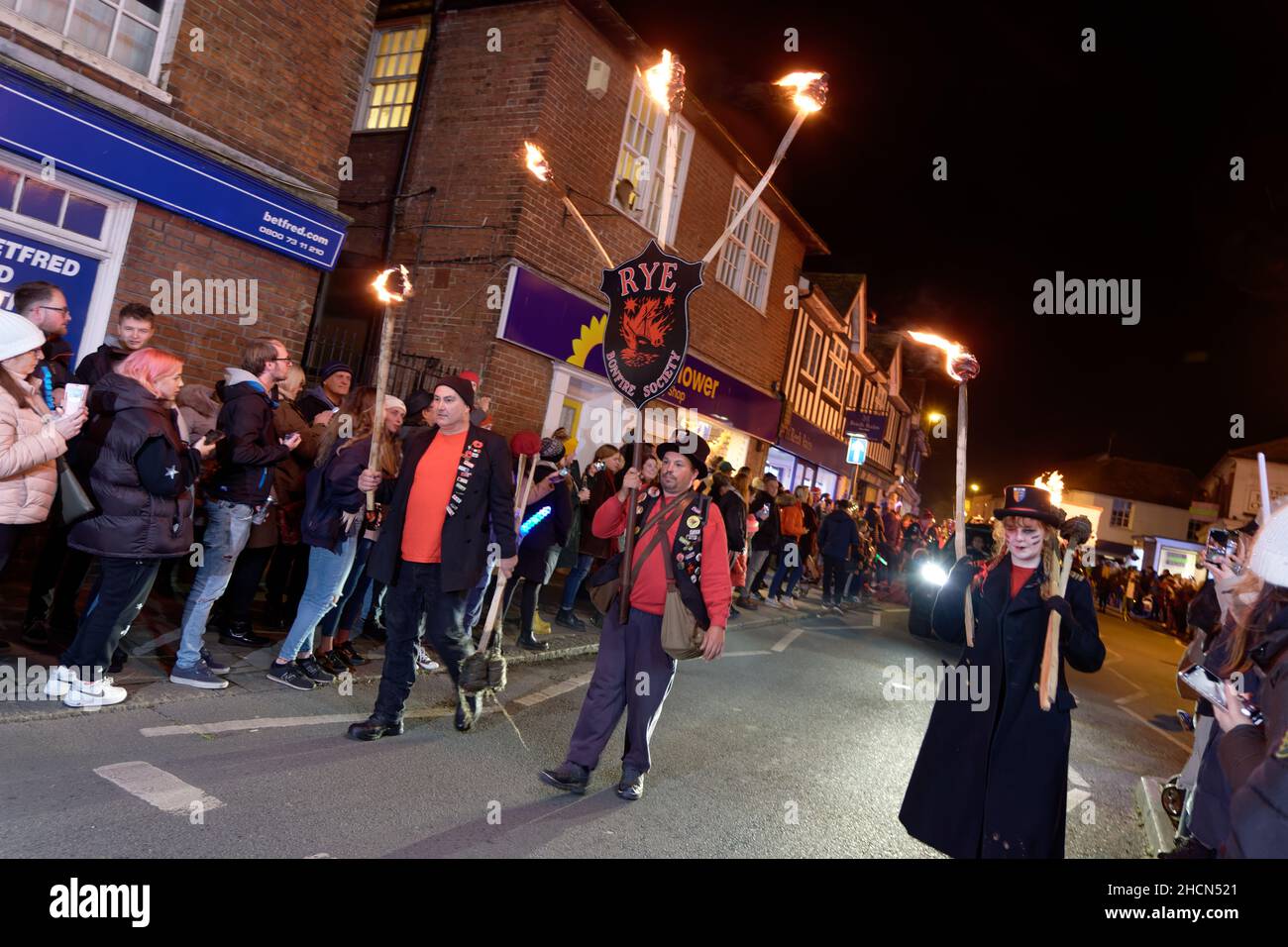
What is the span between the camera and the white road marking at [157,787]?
364 centimetres

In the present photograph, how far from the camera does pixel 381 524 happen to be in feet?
17.2

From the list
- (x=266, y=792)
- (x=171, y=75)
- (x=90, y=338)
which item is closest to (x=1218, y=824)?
(x=266, y=792)

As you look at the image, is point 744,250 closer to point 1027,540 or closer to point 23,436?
point 1027,540

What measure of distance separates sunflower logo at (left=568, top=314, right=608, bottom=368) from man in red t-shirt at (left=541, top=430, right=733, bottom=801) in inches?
317

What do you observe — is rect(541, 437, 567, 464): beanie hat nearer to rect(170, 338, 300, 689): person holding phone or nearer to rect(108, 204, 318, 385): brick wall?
rect(170, 338, 300, 689): person holding phone

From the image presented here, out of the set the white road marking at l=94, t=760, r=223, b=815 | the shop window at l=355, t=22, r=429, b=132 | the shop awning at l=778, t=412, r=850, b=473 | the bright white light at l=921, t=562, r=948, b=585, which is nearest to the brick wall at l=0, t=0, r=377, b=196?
the shop window at l=355, t=22, r=429, b=132

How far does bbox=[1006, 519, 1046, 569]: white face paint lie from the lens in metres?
3.79

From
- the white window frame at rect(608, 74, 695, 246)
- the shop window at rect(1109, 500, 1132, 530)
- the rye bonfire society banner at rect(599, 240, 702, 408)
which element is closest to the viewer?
the rye bonfire society banner at rect(599, 240, 702, 408)

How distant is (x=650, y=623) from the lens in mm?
4848

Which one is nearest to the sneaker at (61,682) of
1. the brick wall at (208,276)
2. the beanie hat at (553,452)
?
the brick wall at (208,276)

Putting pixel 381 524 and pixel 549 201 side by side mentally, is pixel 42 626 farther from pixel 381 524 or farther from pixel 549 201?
pixel 549 201

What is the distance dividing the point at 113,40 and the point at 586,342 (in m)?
7.08

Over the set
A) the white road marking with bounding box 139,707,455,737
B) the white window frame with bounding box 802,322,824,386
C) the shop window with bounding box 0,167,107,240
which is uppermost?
the white window frame with bounding box 802,322,824,386

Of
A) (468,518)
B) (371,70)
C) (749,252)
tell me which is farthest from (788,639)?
(371,70)
